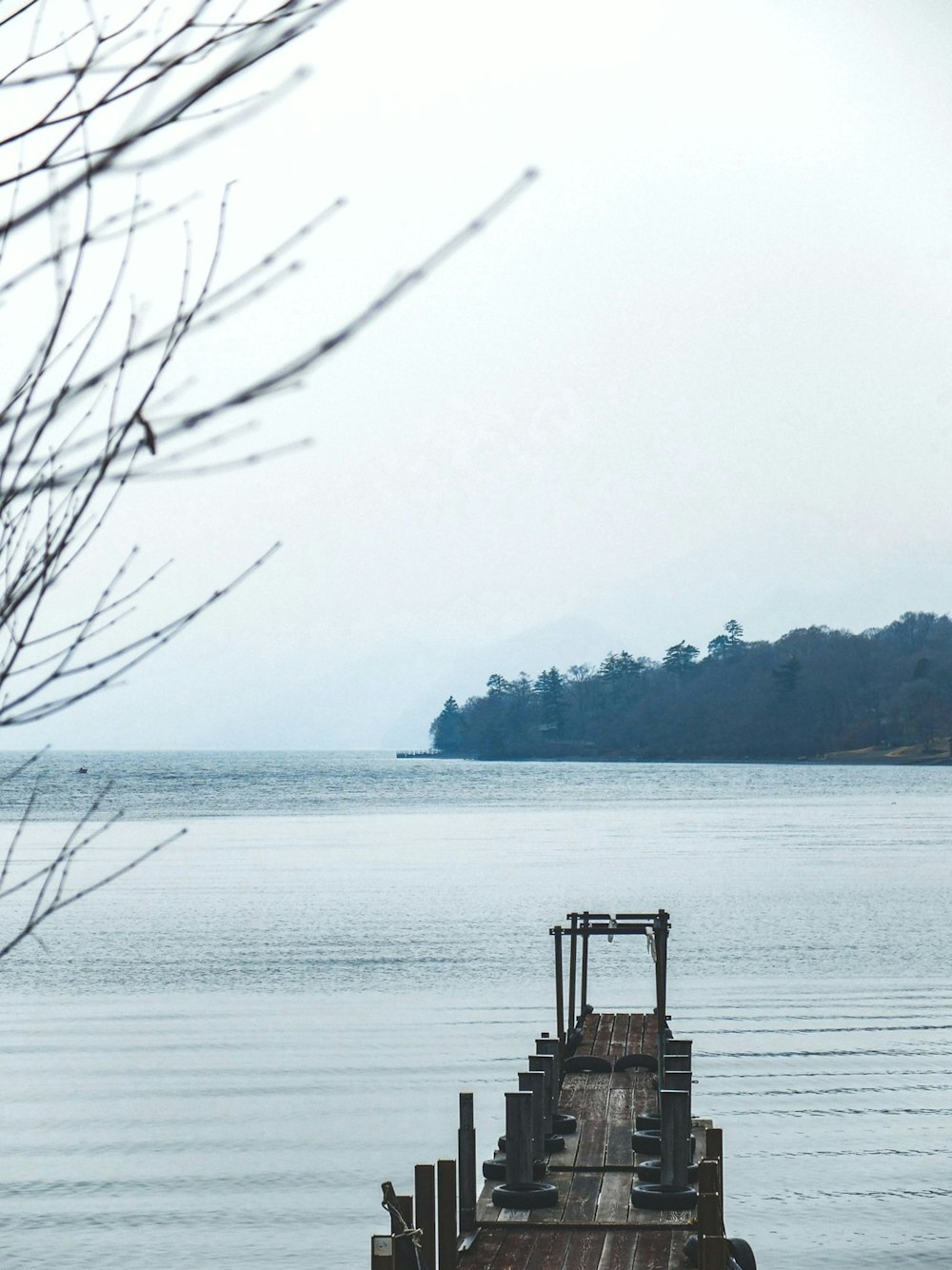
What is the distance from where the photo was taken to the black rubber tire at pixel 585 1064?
57.5ft

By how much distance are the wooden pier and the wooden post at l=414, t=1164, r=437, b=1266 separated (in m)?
0.01

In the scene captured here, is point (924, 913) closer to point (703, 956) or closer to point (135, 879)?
point (703, 956)

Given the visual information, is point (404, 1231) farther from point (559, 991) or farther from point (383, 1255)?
point (559, 991)

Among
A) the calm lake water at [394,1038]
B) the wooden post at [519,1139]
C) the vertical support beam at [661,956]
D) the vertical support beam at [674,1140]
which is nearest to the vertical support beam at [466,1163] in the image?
the wooden post at [519,1139]

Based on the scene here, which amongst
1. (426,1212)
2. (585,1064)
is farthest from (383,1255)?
(585,1064)

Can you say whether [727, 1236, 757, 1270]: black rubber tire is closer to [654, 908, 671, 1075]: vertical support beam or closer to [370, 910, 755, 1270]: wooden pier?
[370, 910, 755, 1270]: wooden pier

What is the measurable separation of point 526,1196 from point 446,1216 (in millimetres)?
1811

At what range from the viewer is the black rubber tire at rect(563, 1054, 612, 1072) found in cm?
1752

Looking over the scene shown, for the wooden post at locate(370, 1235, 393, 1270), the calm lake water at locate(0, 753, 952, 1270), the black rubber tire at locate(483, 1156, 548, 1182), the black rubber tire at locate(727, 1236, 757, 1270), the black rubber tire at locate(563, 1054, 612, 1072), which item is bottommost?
the calm lake water at locate(0, 753, 952, 1270)

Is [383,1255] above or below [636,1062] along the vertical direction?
above

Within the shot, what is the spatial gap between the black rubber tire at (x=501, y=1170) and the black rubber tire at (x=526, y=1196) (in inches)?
5.6

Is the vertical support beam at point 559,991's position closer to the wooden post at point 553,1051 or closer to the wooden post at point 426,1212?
the wooden post at point 553,1051

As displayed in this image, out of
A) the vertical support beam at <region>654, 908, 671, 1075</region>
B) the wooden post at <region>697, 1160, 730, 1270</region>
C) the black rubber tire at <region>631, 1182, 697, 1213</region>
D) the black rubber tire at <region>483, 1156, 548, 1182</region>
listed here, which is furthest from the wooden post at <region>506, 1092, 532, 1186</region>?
the vertical support beam at <region>654, 908, 671, 1075</region>

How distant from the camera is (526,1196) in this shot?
11727 millimetres
